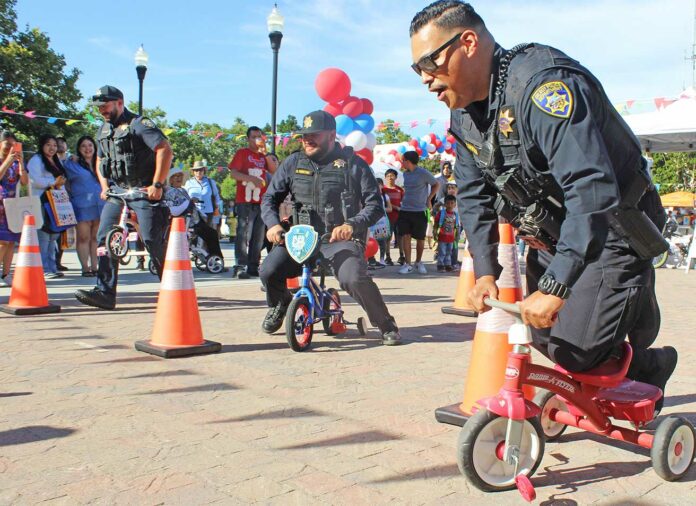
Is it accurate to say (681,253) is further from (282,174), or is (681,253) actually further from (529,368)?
(529,368)

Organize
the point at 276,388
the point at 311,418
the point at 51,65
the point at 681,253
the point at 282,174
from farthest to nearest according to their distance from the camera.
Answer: the point at 51,65 → the point at 681,253 → the point at 282,174 → the point at 276,388 → the point at 311,418

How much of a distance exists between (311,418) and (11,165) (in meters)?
6.77

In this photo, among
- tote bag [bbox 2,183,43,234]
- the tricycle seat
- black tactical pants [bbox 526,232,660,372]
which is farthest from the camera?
tote bag [bbox 2,183,43,234]

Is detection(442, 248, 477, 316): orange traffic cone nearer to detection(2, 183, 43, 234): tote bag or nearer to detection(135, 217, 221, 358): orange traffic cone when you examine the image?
detection(135, 217, 221, 358): orange traffic cone

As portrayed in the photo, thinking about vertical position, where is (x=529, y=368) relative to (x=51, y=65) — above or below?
below

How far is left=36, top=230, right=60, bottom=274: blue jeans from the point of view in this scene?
9969 mm

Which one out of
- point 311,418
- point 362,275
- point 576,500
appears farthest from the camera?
point 362,275

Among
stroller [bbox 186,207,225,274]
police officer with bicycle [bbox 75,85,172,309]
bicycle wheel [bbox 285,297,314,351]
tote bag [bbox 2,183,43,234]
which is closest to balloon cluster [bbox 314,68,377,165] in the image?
stroller [bbox 186,207,225,274]

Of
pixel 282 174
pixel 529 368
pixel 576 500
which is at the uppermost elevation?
pixel 282 174

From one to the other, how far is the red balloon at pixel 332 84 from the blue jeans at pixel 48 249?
752cm

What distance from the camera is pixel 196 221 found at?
39.1ft

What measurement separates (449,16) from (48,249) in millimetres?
9057

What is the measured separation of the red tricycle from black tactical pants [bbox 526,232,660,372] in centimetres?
11

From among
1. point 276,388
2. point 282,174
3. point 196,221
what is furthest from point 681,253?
point 276,388
